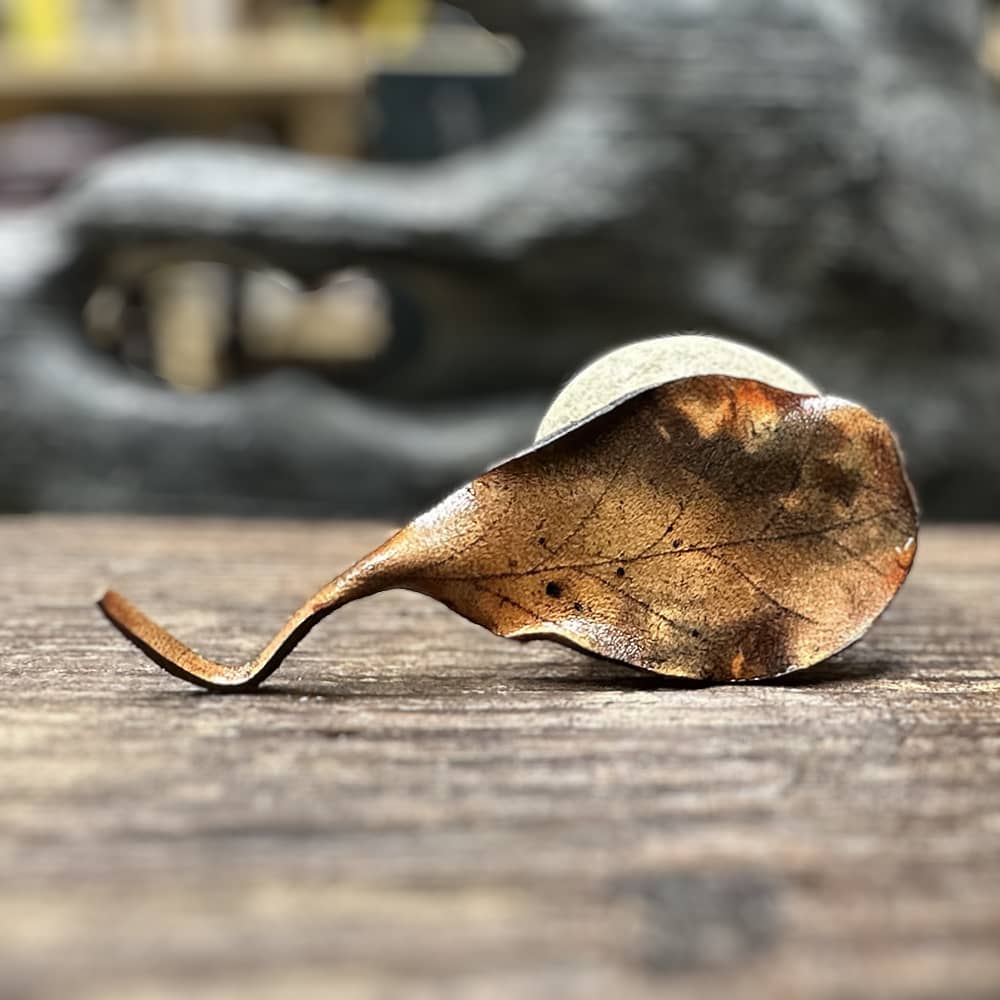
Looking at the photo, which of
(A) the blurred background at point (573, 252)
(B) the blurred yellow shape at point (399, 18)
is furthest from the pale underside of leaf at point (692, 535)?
(B) the blurred yellow shape at point (399, 18)

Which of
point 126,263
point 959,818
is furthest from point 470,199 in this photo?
point 959,818

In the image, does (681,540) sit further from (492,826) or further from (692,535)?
(492,826)

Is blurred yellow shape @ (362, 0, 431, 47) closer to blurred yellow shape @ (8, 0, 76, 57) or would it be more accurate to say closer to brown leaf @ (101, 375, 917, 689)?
blurred yellow shape @ (8, 0, 76, 57)

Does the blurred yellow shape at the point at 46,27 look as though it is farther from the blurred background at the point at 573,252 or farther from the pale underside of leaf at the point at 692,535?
the pale underside of leaf at the point at 692,535

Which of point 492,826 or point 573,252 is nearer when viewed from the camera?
point 492,826

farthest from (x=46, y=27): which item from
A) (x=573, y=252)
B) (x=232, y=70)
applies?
(x=573, y=252)

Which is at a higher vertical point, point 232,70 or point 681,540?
point 232,70

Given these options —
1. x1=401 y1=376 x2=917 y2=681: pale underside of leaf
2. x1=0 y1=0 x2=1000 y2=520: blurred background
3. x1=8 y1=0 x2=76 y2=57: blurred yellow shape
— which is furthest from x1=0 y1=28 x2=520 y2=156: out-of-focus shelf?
x1=401 y1=376 x2=917 y2=681: pale underside of leaf
